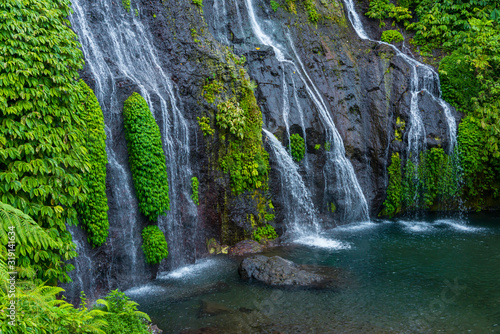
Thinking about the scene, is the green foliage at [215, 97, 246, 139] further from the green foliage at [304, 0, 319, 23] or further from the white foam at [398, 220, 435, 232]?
the green foliage at [304, 0, 319, 23]

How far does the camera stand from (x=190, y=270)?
37.0ft

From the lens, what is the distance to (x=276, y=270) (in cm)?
1039

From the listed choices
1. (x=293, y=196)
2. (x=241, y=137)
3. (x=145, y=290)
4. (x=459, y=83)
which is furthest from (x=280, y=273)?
(x=459, y=83)

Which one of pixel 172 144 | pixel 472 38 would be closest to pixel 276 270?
pixel 172 144

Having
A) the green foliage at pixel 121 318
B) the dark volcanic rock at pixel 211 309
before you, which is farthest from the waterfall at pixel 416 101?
the green foliage at pixel 121 318

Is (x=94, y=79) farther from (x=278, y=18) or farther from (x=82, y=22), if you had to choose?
(x=278, y=18)

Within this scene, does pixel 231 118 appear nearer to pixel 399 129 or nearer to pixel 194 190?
pixel 194 190

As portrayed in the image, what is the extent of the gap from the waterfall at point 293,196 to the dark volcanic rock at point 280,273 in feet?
11.9

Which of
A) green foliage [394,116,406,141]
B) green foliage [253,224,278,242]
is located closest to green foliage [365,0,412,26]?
green foliage [394,116,406,141]

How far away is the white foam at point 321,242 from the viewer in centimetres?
1319

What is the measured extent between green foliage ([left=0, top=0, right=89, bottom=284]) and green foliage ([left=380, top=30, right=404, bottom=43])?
16.7 meters

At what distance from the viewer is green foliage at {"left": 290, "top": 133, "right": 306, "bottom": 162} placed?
15.2 meters

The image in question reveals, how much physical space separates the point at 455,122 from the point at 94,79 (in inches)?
592

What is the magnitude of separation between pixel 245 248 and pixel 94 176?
18.1 feet
